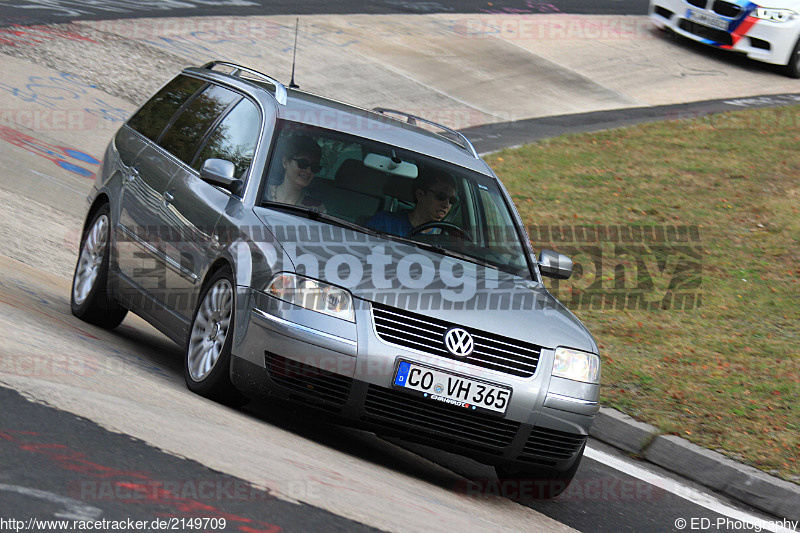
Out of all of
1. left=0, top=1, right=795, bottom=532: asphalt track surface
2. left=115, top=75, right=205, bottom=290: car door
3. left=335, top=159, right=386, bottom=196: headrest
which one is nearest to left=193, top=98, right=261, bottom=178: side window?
left=115, top=75, right=205, bottom=290: car door

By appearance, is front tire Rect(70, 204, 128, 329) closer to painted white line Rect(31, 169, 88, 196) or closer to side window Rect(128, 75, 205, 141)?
side window Rect(128, 75, 205, 141)

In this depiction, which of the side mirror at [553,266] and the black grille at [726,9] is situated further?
the black grille at [726,9]

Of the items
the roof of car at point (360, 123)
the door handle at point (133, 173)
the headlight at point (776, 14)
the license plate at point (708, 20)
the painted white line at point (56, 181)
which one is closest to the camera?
the roof of car at point (360, 123)

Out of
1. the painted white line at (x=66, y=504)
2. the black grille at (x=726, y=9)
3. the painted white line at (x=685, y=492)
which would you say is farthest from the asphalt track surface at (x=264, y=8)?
the painted white line at (x=66, y=504)

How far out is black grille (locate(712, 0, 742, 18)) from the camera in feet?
65.7

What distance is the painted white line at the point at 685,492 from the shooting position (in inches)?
255

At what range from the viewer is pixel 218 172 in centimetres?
634

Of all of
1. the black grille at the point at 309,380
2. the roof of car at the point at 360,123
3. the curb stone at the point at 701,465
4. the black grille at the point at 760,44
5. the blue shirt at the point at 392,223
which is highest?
the roof of car at the point at 360,123

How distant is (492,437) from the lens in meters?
5.66

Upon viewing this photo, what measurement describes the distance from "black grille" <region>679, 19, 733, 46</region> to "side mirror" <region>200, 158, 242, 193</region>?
640 inches

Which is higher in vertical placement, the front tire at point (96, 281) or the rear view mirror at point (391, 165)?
the rear view mirror at point (391, 165)

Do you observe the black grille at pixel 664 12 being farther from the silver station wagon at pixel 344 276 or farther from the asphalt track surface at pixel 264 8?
the silver station wagon at pixel 344 276

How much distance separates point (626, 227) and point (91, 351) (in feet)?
26.2

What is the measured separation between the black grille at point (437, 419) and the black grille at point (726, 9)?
16193mm
